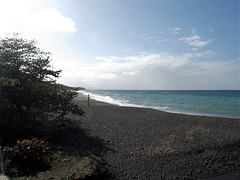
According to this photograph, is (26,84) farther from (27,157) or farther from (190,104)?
(190,104)

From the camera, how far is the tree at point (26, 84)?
25.4ft

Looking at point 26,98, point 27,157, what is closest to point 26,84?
point 26,98

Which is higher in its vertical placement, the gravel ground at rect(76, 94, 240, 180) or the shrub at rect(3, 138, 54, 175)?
the shrub at rect(3, 138, 54, 175)

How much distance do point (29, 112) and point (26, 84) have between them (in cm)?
182

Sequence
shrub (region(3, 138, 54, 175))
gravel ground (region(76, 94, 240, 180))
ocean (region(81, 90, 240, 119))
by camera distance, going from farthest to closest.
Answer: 1. ocean (region(81, 90, 240, 119))
2. gravel ground (region(76, 94, 240, 180))
3. shrub (region(3, 138, 54, 175))

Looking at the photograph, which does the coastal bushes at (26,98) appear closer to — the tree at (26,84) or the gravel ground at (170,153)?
the tree at (26,84)

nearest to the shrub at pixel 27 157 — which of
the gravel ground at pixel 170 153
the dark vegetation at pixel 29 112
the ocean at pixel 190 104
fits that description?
the dark vegetation at pixel 29 112

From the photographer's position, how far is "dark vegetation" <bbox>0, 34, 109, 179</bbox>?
16.9 ft

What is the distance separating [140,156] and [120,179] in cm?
195

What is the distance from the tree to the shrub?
3.38 m

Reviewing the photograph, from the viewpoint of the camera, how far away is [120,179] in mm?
4953

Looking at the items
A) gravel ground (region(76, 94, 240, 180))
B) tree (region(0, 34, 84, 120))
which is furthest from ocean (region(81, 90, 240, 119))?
tree (region(0, 34, 84, 120))

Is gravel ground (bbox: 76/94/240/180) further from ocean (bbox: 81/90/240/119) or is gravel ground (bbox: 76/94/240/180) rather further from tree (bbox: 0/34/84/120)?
ocean (bbox: 81/90/240/119)

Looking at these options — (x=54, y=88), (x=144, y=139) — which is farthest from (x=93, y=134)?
(x=54, y=88)
